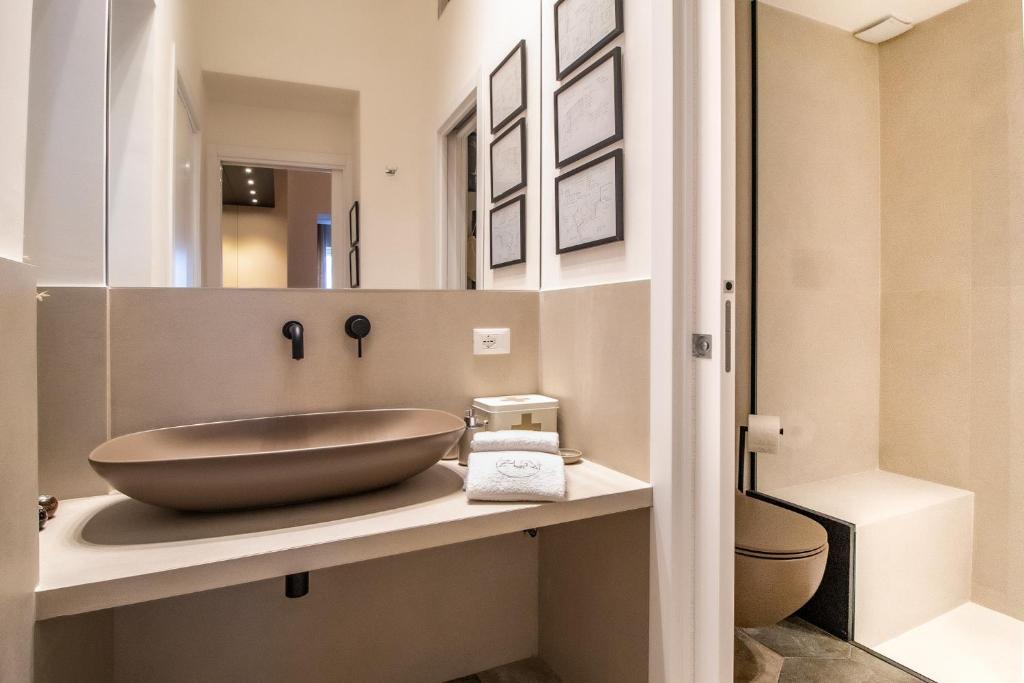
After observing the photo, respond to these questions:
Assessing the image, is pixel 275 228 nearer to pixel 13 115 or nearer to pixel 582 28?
pixel 13 115

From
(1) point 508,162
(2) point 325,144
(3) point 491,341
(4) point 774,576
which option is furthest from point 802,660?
(2) point 325,144

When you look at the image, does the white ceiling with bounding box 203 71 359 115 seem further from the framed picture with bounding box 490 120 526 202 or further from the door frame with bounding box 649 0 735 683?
the door frame with bounding box 649 0 735 683

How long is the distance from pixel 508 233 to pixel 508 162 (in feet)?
0.68

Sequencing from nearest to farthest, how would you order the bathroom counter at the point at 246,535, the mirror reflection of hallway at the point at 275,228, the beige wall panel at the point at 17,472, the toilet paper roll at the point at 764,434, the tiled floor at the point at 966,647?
1. the beige wall panel at the point at 17,472
2. the bathroom counter at the point at 246,535
3. the mirror reflection of hallway at the point at 275,228
4. the tiled floor at the point at 966,647
5. the toilet paper roll at the point at 764,434

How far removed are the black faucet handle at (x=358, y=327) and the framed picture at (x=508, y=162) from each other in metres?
0.56

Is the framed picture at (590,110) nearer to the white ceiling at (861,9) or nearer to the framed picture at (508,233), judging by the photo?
the framed picture at (508,233)

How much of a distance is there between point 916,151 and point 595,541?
6.66 feet

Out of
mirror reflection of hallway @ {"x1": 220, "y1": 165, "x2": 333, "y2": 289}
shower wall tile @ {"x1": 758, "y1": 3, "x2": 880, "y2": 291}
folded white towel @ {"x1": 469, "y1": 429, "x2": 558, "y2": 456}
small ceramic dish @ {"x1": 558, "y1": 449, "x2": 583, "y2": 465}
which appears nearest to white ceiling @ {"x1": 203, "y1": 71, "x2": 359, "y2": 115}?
mirror reflection of hallway @ {"x1": 220, "y1": 165, "x2": 333, "y2": 289}

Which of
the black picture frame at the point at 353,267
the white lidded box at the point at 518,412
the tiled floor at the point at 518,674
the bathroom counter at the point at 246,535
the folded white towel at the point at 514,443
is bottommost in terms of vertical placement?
the tiled floor at the point at 518,674

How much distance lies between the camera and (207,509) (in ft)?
3.02

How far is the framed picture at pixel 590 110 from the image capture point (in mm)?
1209

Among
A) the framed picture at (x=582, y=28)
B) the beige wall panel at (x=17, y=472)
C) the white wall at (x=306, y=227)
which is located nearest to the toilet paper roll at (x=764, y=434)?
the framed picture at (x=582, y=28)

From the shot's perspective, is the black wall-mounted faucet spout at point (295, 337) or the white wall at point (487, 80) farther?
the white wall at point (487, 80)

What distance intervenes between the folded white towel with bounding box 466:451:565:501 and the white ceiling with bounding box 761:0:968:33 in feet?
6.61
